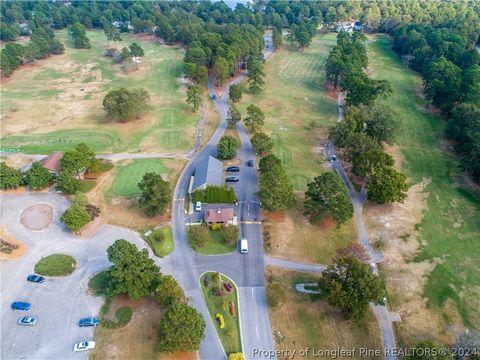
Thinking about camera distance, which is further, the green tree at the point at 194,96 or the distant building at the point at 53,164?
the green tree at the point at 194,96

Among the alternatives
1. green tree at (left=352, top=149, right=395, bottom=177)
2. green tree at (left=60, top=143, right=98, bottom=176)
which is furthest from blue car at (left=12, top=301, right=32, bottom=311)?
green tree at (left=352, top=149, right=395, bottom=177)

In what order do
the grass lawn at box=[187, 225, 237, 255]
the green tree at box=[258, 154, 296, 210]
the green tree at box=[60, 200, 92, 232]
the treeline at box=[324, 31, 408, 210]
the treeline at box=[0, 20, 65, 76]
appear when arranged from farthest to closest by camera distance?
the treeline at box=[0, 20, 65, 76] → the green tree at box=[258, 154, 296, 210] → the treeline at box=[324, 31, 408, 210] → the green tree at box=[60, 200, 92, 232] → the grass lawn at box=[187, 225, 237, 255]

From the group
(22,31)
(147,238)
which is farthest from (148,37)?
(147,238)

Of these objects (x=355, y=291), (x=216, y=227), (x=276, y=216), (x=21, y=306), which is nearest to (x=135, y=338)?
(x=21, y=306)

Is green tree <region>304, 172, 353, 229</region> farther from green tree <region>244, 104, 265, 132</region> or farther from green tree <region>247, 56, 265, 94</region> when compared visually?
green tree <region>247, 56, 265, 94</region>

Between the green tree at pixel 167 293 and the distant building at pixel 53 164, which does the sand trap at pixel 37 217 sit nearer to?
the distant building at pixel 53 164

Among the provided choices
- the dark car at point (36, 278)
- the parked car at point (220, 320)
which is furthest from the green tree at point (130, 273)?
the dark car at point (36, 278)
